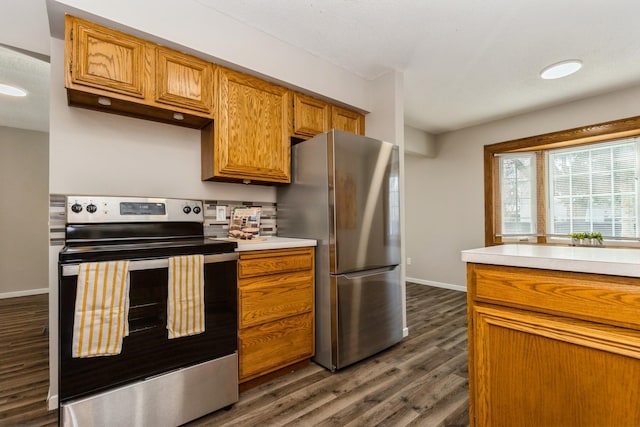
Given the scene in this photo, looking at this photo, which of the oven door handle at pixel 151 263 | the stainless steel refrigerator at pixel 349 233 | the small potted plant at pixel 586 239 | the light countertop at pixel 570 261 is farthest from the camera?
the small potted plant at pixel 586 239

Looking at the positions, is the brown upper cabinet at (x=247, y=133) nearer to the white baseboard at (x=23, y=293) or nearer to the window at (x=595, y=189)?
the window at (x=595, y=189)

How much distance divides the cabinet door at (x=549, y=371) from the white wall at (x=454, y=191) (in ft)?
11.2

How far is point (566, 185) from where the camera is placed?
3686mm

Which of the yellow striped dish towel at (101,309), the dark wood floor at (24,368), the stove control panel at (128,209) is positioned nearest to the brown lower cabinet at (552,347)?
the yellow striped dish towel at (101,309)

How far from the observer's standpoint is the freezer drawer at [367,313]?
2.12 m

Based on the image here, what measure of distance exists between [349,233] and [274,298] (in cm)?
69

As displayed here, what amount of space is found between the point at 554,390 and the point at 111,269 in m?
1.80

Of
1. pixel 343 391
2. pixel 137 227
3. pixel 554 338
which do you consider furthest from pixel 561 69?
pixel 137 227

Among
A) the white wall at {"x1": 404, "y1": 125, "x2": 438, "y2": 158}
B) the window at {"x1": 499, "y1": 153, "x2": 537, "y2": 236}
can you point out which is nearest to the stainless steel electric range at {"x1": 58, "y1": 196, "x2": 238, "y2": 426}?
the white wall at {"x1": 404, "y1": 125, "x2": 438, "y2": 158}

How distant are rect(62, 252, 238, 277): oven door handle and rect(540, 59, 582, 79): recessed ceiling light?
3.22m

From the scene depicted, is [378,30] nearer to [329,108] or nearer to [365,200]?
[329,108]

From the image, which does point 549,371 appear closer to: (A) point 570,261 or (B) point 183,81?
(A) point 570,261

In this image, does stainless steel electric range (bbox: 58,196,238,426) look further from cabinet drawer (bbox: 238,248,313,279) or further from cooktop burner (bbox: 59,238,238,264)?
cabinet drawer (bbox: 238,248,313,279)

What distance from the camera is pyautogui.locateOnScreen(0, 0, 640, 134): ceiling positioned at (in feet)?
6.46
